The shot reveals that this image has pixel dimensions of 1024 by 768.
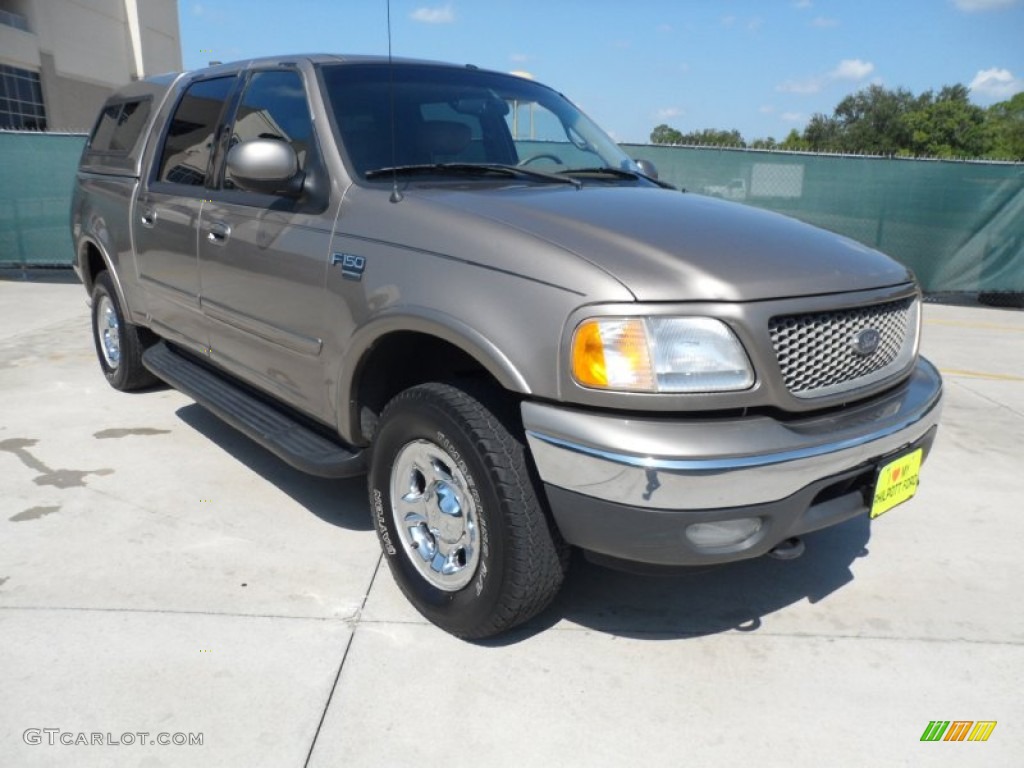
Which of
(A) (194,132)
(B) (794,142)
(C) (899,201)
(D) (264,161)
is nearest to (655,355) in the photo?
(D) (264,161)

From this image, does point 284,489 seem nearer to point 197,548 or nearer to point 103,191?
point 197,548

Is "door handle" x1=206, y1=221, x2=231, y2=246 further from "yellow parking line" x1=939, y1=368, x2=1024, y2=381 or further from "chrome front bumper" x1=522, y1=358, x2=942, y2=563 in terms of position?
"yellow parking line" x1=939, y1=368, x2=1024, y2=381

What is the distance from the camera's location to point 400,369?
3.05 metres

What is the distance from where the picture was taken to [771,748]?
2.29m

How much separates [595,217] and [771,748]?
1.67 metres

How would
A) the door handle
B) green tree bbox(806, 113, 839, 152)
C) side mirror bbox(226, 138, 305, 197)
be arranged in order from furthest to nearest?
1. green tree bbox(806, 113, 839, 152)
2. the door handle
3. side mirror bbox(226, 138, 305, 197)

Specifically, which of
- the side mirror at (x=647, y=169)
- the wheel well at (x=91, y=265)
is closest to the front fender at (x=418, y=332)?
the side mirror at (x=647, y=169)

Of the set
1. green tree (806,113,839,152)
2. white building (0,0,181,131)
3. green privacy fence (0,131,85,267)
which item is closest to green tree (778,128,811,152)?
green tree (806,113,839,152)

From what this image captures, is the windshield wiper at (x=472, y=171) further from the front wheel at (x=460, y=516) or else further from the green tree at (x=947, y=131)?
the green tree at (x=947, y=131)

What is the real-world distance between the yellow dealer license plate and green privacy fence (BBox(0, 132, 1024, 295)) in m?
8.08

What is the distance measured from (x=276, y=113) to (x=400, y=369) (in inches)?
52.0

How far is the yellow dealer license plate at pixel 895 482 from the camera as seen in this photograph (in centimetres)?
253

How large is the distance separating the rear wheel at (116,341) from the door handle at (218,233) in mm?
1724

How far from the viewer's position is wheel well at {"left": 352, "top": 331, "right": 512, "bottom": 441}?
278 centimetres
